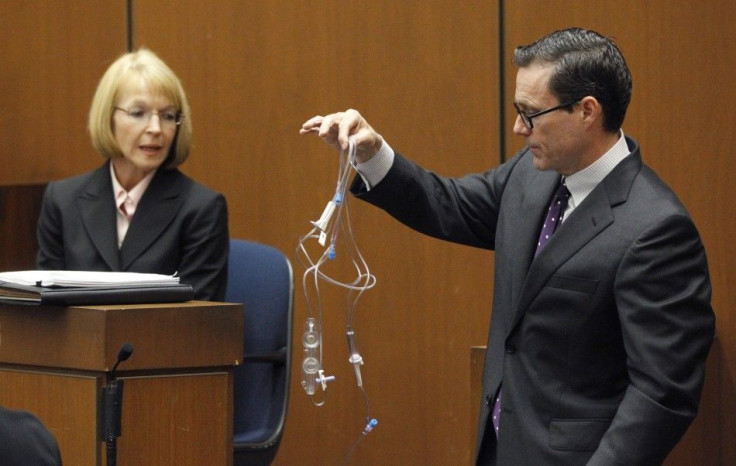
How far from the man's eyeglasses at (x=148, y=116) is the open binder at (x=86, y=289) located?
86cm

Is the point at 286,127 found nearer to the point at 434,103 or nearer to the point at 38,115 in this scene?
the point at 434,103

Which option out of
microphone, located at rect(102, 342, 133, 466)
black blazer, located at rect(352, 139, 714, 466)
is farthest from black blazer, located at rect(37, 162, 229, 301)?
black blazer, located at rect(352, 139, 714, 466)

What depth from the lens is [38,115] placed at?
5.12 metres

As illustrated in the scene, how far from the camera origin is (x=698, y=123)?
12.1 feet

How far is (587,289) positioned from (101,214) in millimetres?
1836

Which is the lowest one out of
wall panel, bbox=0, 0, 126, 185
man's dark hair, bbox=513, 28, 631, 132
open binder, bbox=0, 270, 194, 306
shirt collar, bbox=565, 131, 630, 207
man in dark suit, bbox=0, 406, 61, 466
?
man in dark suit, bbox=0, 406, 61, 466

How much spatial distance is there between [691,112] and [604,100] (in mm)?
1528

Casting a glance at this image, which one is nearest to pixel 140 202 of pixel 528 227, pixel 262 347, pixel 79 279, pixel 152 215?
pixel 152 215

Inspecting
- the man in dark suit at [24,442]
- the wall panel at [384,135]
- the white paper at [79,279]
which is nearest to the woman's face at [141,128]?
the white paper at [79,279]

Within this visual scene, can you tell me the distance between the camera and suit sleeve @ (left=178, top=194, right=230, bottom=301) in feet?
11.4

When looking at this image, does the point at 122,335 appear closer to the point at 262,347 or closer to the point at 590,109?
the point at 262,347

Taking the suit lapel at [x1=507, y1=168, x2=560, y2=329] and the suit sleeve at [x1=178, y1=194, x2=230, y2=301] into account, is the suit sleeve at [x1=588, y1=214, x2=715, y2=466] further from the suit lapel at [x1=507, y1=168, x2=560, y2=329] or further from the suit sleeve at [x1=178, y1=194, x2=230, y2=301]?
the suit sleeve at [x1=178, y1=194, x2=230, y2=301]

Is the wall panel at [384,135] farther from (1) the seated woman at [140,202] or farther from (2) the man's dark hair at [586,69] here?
(2) the man's dark hair at [586,69]

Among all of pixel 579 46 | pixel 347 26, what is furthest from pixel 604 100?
pixel 347 26
